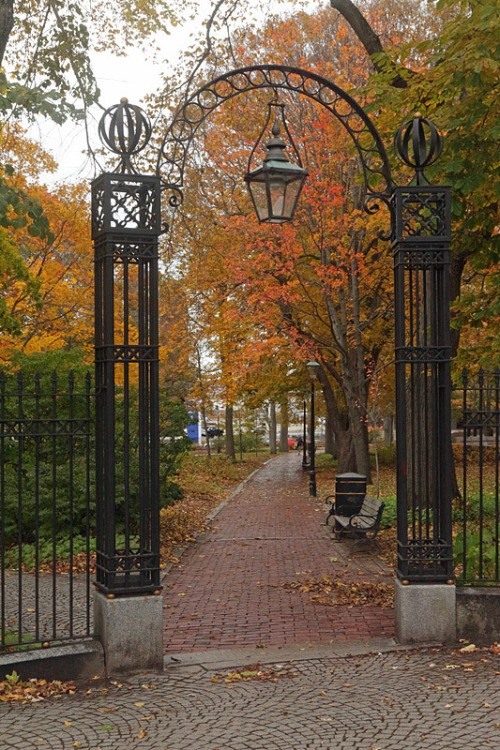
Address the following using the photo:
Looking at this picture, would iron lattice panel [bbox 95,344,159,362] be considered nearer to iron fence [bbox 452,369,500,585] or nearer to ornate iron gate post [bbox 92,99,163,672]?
ornate iron gate post [bbox 92,99,163,672]

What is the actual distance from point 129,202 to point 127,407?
169cm

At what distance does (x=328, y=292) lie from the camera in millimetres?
20797

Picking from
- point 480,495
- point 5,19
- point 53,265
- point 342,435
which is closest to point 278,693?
point 480,495

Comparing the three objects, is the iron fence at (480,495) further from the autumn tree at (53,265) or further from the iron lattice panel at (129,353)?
the autumn tree at (53,265)

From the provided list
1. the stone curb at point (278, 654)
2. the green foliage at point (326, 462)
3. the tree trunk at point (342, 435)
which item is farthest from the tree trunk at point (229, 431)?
the stone curb at point (278, 654)

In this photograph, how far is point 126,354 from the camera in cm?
631

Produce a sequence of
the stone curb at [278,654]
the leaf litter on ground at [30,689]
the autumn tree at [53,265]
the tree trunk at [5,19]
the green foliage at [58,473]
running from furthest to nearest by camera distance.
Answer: the autumn tree at [53,265], the green foliage at [58,473], the tree trunk at [5,19], the stone curb at [278,654], the leaf litter on ground at [30,689]

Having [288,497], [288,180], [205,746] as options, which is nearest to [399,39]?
[288,497]

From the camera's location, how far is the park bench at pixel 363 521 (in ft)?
40.1

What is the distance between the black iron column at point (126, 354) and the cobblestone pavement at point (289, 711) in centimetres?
93

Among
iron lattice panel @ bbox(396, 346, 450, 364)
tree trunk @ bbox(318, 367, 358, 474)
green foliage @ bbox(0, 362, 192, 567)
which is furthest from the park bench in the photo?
tree trunk @ bbox(318, 367, 358, 474)

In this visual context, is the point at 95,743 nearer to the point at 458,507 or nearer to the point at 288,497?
the point at 458,507

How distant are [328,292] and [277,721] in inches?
647

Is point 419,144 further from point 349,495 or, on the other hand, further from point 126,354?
point 349,495
